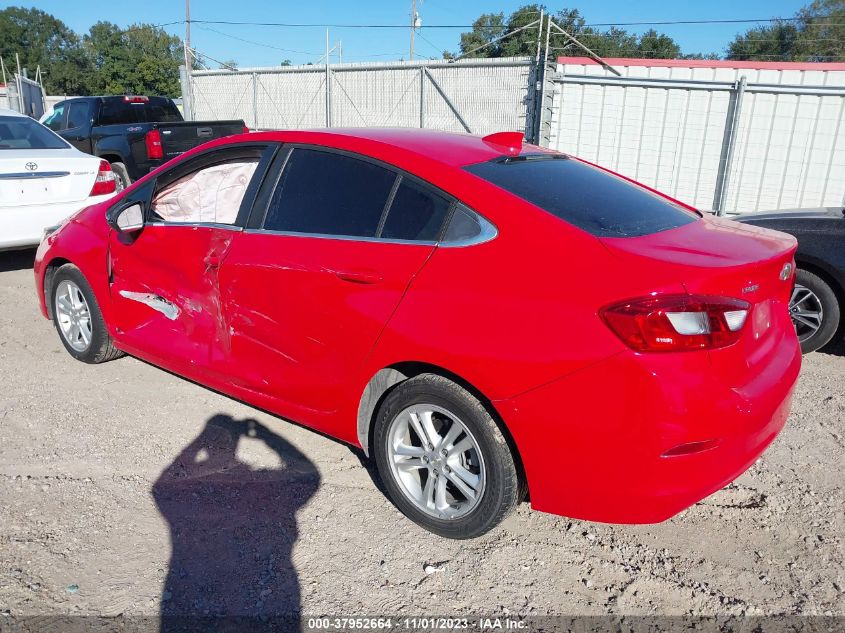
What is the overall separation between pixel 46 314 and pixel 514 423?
4033 millimetres

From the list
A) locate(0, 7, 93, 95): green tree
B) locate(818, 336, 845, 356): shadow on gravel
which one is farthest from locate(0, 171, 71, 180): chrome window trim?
locate(0, 7, 93, 95): green tree

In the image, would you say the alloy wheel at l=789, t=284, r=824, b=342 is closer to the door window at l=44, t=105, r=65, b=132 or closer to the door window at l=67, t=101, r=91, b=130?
the door window at l=67, t=101, r=91, b=130

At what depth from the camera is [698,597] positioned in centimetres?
269

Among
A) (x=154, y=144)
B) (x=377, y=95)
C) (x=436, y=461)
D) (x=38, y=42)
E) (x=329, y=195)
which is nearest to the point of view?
(x=436, y=461)

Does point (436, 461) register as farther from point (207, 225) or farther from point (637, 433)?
point (207, 225)

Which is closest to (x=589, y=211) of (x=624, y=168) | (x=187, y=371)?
(x=187, y=371)

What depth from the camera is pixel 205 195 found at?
4.50 metres

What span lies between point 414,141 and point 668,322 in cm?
155

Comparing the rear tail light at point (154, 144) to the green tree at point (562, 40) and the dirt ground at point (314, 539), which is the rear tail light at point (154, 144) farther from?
the green tree at point (562, 40)

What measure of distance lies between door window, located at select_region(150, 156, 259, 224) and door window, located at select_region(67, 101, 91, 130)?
8987 millimetres

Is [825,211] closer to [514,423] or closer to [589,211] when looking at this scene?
[589,211]

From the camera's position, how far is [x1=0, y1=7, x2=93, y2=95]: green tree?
282 ft

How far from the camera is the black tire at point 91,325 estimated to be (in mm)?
4605

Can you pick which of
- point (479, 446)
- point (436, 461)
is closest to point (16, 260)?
point (436, 461)
